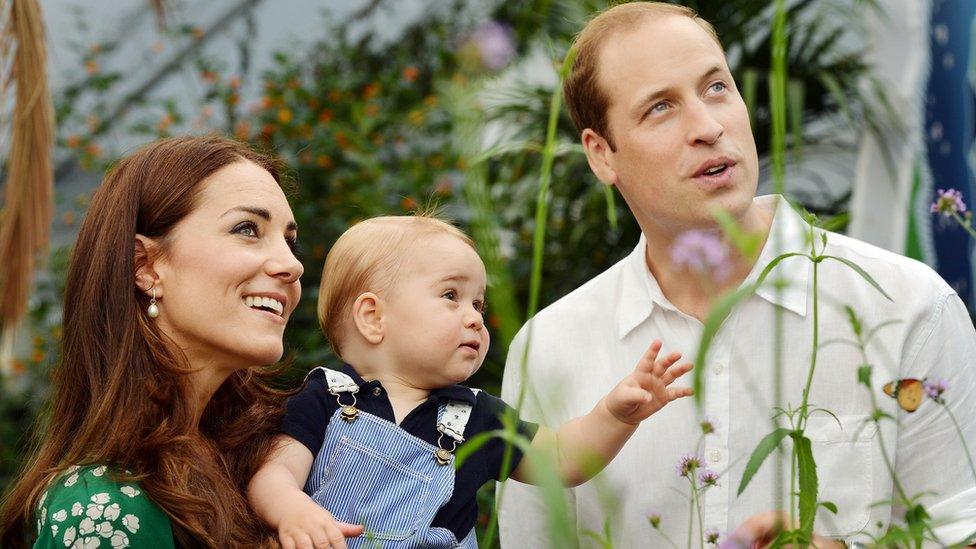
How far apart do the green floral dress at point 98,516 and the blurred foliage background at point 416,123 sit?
2.03 metres

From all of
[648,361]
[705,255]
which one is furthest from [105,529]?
[705,255]

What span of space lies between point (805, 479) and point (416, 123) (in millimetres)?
3906

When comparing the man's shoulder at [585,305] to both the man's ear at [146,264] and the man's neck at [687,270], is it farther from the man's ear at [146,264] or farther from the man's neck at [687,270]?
the man's ear at [146,264]

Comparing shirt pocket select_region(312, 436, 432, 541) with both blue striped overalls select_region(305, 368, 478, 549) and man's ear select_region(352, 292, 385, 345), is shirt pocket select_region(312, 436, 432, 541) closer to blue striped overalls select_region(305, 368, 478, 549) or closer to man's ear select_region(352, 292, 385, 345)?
blue striped overalls select_region(305, 368, 478, 549)

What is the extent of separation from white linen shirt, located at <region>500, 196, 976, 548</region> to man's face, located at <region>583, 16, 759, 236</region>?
0.15 metres

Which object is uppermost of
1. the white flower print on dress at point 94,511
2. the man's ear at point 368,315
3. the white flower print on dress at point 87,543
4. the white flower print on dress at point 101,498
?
the man's ear at point 368,315

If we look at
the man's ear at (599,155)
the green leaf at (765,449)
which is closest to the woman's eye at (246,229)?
the man's ear at (599,155)

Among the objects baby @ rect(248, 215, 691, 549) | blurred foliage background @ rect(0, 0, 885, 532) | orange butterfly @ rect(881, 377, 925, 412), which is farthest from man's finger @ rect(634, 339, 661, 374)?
blurred foliage background @ rect(0, 0, 885, 532)

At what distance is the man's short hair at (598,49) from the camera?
245 centimetres

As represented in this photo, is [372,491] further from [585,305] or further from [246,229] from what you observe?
[585,305]

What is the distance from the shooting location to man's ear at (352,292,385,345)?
6.91ft

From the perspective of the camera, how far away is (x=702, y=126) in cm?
224

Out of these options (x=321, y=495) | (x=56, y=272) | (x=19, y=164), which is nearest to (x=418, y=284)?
(x=321, y=495)

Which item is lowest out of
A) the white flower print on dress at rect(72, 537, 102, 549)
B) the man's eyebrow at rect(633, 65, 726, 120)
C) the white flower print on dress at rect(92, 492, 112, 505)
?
the white flower print on dress at rect(72, 537, 102, 549)
